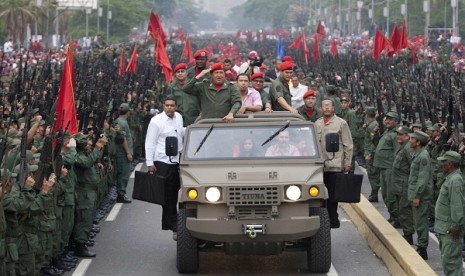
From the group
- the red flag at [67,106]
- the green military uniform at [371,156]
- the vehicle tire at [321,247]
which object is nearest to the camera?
the vehicle tire at [321,247]

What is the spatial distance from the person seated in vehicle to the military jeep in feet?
0.04

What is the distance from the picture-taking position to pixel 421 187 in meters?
16.2

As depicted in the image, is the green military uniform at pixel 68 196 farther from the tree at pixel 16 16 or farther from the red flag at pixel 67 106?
the tree at pixel 16 16

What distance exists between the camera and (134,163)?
28281 millimetres

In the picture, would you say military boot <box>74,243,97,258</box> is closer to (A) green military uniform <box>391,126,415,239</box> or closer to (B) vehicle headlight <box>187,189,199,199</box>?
(B) vehicle headlight <box>187,189,199,199</box>

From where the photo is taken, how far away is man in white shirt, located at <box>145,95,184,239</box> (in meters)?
16.7

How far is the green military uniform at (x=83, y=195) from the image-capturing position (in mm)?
16578

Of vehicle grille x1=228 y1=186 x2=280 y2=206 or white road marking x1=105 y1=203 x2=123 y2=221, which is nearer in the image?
vehicle grille x1=228 y1=186 x2=280 y2=206

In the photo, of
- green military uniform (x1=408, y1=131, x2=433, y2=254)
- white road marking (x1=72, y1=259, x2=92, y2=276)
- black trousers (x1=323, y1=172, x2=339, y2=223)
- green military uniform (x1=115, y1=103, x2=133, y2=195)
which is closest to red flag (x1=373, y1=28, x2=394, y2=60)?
green military uniform (x1=115, y1=103, x2=133, y2=195)

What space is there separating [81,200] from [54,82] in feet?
34.8

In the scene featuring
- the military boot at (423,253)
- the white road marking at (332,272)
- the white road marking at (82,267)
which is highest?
the military boot at (423,253)

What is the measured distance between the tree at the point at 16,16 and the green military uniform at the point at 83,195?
184 feet

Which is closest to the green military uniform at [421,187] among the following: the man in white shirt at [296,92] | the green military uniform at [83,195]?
the green military uniform at [83,195]

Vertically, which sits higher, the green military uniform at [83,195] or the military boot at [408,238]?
the green military uniform at [83,195]
